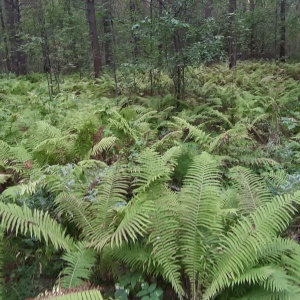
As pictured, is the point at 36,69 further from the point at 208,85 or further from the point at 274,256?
the point at 274,256

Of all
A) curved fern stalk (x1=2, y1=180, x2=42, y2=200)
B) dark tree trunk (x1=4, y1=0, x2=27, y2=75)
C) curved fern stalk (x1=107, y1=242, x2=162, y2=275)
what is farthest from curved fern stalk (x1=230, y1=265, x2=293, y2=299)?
dark tree trunk (x1=4, y1=0, x2=27, y2=75)

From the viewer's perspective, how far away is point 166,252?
243 cm

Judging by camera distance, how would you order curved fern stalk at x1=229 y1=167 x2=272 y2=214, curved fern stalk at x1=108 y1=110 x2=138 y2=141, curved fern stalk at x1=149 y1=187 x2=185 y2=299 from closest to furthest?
curved fern stalk at x1=149 y1=187 x2=185 y2=299
curved fern stalk at x1=229 y1=167 x2=272 y2=214
curved fern stalk at x1=108 y1=110 x2=138 y2=141

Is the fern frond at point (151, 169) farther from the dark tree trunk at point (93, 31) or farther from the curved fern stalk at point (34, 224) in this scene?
the dark tree trunk at point (93, 31)

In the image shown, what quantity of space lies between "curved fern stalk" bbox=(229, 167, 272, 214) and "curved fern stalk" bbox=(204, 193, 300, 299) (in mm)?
339

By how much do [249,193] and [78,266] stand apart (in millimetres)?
1649

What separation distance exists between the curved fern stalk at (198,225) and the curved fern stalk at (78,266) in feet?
2.29

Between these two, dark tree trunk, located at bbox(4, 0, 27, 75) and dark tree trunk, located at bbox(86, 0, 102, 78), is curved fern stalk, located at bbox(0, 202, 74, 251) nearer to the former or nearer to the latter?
dark tree trunk, located at bbox(86, 0, 102, 78)

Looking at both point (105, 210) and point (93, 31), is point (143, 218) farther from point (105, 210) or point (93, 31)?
point (93, 31)

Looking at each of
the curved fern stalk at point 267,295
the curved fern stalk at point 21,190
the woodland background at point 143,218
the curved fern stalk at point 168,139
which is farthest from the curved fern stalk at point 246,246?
the curved fern stalk at point 168,139

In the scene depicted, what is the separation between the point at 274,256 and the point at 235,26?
25.3 feet

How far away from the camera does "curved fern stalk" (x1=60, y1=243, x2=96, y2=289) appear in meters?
2.30

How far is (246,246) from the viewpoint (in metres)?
2.33

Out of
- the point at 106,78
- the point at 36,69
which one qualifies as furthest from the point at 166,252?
the point at 36,69
